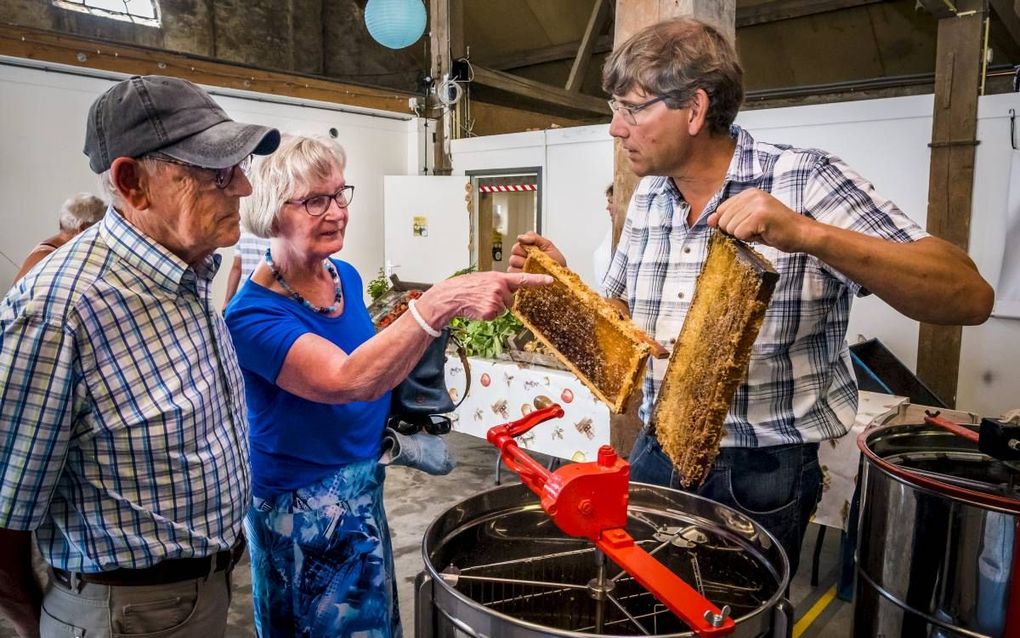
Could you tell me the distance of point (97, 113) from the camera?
1.49 m

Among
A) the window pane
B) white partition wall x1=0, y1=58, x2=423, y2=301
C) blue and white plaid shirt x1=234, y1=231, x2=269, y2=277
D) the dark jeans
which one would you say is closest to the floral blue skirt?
the dark jeans

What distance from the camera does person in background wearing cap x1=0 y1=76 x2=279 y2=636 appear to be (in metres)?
1.33

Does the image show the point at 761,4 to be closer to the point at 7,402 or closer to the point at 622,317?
the point at 622,317

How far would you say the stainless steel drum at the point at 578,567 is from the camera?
4.33 ft

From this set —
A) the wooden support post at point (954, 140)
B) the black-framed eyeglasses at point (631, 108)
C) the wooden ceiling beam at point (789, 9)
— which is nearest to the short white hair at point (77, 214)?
the black-framed eyeglasses at point (631, 108)

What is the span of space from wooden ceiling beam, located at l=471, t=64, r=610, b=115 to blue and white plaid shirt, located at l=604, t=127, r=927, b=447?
756cm

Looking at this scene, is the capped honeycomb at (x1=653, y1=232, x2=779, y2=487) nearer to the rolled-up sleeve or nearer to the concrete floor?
the concrete floor

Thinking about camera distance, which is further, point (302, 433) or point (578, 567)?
point (302, 433)

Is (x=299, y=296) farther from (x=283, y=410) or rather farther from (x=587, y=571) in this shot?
(x=587, y=571)

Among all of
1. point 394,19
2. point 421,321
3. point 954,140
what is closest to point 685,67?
point 421,321

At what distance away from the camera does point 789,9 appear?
8375mm

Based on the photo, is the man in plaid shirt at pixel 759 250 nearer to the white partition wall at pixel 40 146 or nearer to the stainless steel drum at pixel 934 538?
the stainless steel drum at pixel 934 538

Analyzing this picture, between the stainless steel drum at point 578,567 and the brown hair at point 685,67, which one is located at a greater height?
the brown hair at point 685,67

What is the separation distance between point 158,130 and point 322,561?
1.24 meters
